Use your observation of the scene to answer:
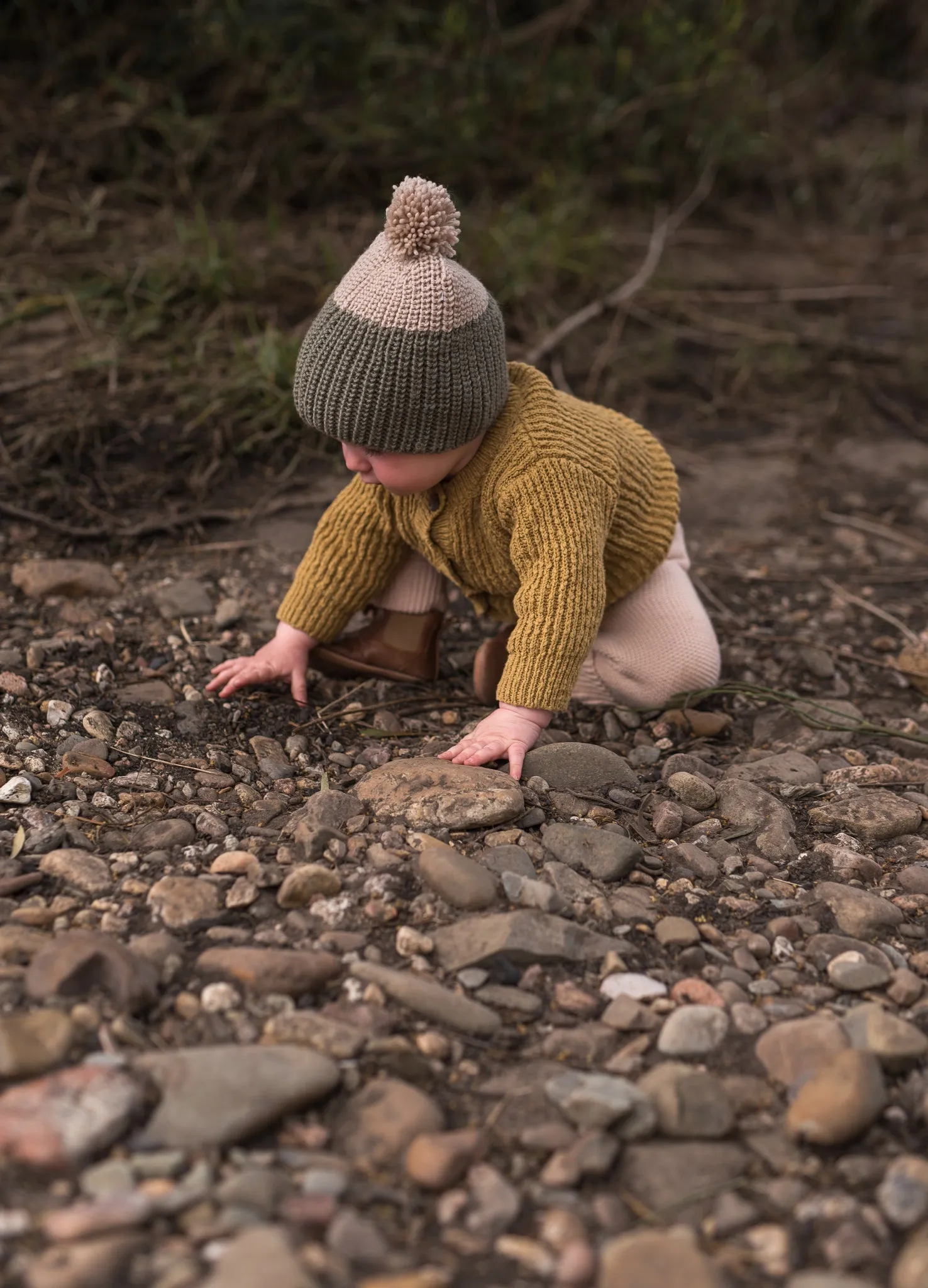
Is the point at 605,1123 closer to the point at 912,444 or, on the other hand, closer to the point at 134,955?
the point at 134,955

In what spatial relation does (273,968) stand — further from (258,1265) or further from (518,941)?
(258,1265)

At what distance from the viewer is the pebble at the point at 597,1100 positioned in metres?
1.54

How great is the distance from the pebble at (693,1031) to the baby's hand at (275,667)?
114 centimetres

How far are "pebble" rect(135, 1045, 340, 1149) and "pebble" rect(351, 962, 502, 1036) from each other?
159 millimetres

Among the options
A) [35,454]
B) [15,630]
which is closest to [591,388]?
[35,454]

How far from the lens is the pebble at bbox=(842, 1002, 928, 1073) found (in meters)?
1.66

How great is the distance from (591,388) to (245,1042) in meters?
2.67

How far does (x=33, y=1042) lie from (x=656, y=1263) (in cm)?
76

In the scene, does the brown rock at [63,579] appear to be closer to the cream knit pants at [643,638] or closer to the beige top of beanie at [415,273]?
the cream knit pants at [643,638]

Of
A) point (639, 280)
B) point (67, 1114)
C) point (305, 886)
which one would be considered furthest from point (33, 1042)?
point (639, 280)

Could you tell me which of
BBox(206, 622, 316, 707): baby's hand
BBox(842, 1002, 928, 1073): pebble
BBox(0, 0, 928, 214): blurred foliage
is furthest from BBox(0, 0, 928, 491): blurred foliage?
BBox(842, 1002, 928, 1073): pebble

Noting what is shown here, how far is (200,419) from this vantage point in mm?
3330

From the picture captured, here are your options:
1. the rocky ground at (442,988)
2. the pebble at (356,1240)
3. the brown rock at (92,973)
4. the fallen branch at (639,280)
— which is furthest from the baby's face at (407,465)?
the fallen branch at (639,280)

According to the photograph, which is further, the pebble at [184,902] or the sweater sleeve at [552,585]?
the sweater sleeve at [552,585]
